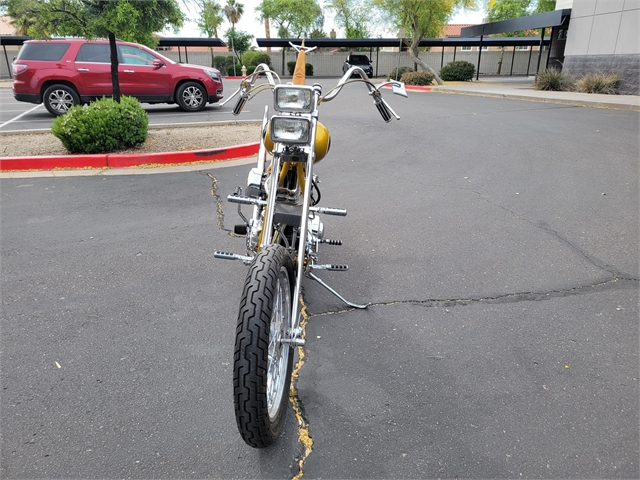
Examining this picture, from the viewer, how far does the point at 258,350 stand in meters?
1.89

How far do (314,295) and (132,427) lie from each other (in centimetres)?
166

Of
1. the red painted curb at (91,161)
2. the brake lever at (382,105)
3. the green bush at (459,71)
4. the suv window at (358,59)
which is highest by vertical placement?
the suv window at (358,59)

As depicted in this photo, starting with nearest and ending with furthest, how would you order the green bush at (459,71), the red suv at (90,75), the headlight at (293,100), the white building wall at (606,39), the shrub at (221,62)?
the headlight at (293,100) < the red suv at (90,75) < the white building wall at (606,39) < the green bush at (459,71) < the shrub at (221,62)

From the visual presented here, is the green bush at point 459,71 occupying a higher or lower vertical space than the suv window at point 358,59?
lower

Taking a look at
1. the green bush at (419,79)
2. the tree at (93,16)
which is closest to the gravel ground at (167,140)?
the tree at (93,16)

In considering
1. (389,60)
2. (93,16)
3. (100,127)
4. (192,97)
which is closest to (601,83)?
(192,97)

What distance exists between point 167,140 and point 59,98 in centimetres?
553

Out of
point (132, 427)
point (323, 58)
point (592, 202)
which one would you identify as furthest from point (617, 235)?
point (323, 58)

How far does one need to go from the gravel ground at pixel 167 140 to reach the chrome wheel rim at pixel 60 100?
125 inches

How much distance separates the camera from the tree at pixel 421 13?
24.8 m

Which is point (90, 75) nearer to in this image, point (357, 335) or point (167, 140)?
point (167, 140)

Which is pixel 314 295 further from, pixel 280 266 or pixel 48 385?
pixel 48 385

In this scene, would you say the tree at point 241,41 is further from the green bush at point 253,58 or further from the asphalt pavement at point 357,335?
the asphalt pavement at point 357,335

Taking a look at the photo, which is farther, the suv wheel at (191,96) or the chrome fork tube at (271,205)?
the suv wheel at (191,96)
